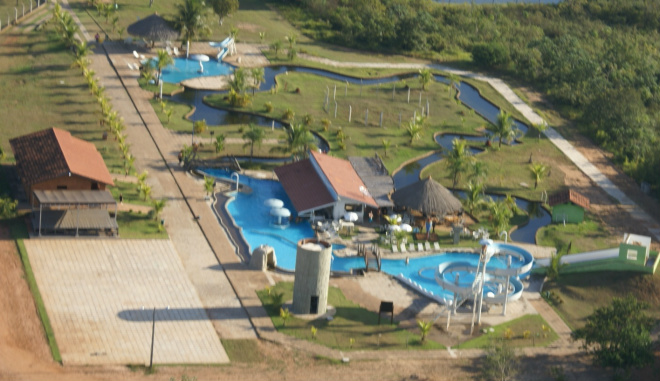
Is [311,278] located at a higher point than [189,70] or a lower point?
lower

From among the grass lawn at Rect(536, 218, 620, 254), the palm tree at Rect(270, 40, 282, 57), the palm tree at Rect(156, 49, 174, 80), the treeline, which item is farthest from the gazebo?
the grass lawn at Rect(536, 218, 620, 254)

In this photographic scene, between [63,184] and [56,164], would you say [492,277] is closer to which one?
[63,184]

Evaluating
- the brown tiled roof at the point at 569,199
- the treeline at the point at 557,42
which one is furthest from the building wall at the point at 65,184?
the treeline at the point at 557,42

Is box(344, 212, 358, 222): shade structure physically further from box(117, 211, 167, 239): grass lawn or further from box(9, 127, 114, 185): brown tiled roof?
box(9, 127, 114, 185): brown tiled roof

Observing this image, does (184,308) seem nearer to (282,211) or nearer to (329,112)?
(282,211)

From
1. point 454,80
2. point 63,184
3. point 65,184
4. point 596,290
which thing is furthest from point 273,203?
point 454,80

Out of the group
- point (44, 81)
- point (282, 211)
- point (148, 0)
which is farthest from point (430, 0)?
point (282, 211)

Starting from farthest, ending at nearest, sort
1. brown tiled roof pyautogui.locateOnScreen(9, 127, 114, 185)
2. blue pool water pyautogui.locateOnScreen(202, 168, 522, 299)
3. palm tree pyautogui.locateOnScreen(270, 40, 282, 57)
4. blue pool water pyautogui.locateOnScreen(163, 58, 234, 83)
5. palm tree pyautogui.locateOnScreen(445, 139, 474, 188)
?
palm tree pyautogui.locateOnScreen(270, 40, 282, 57), blue pool water pyautogui.locateOnScreen(163, 58, 234, 83), palm tree pyautogui.locateOnScreen(445, 139, 474, 188), brown tiled roof pyautogui.locateOnScreen(9, 127, 114, 185), blue pool water pyautogui.locateOnScreen(202, 168, 522, 299)
